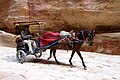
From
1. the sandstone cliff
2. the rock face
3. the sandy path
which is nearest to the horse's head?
the sandy path

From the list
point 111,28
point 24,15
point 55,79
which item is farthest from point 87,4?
point 55,79

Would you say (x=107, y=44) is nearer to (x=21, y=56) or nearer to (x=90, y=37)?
(x=90, y=37)

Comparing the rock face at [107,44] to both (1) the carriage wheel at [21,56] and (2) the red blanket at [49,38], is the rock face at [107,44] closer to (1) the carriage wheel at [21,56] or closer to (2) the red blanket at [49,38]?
(2) the red blanket at [49,38]

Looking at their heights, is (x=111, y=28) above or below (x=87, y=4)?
below

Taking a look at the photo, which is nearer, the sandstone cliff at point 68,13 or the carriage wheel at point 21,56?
the carriage wheel at point 21,56

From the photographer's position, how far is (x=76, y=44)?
25.0 ft

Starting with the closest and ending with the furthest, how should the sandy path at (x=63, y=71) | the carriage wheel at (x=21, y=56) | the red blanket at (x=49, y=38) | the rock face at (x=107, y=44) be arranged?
the sandy path at (x=63, y=71), the red blanket at (x=49, y=38), the carriage wheel at (x=21, y=56), the rock face at (x=107, y=44)

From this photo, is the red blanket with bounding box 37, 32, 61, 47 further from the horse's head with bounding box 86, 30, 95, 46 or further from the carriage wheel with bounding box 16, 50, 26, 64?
the horse's head with bounding box 86, 30, 95, 46

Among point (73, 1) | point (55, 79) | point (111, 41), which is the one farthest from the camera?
point (73, 1)

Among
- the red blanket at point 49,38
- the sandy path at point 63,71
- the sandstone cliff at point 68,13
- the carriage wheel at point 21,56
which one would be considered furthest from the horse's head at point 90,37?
the sandstone cliff at point 68,13

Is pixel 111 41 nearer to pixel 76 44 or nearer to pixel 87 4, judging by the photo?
pixel 87 4

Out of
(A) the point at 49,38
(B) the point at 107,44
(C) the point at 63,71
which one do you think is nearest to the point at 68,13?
(B) the point at 107,44

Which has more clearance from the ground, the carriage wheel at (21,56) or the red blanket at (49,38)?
the red blanket at (49,38)

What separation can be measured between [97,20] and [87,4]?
884mm
